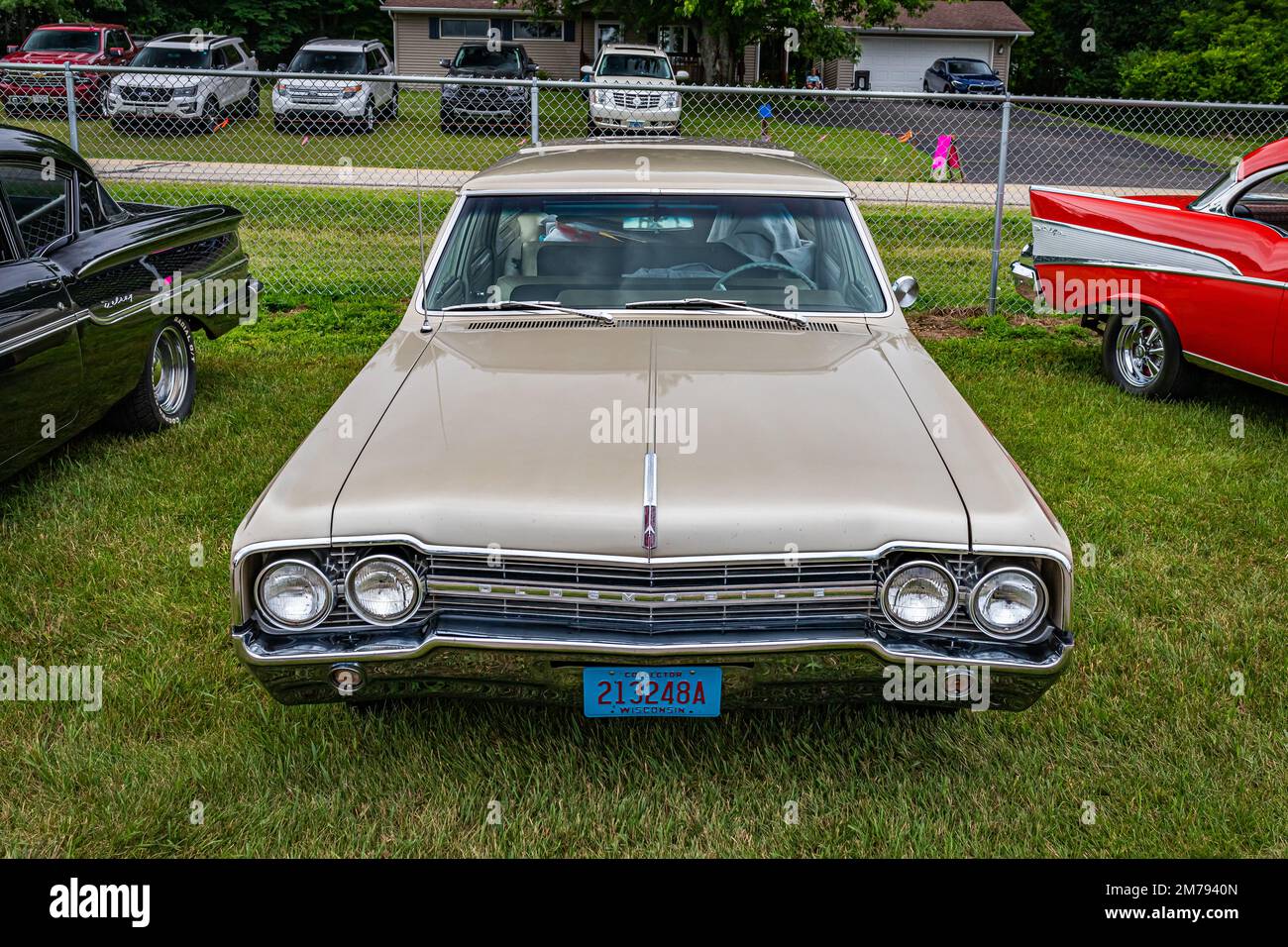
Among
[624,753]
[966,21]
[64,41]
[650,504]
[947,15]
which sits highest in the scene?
[947,15]

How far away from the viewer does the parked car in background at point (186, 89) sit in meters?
12.6

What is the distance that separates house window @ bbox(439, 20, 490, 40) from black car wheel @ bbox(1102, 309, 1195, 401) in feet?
102

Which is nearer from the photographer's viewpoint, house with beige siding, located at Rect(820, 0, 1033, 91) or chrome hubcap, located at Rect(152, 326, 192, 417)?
chrome hubcap, located at Rect(152, 326, 192, 417)

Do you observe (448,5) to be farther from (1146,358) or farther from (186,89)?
(1146,358)

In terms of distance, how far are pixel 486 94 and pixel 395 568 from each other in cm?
1733

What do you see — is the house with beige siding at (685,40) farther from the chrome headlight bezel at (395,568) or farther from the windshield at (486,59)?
the chrome headlight bezel at (395,568)

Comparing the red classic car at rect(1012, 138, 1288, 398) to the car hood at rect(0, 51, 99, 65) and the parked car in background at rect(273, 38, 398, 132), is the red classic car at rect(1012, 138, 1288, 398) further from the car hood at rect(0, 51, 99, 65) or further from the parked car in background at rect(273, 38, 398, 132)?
the car hood at rect(0, 51, 99, 65)

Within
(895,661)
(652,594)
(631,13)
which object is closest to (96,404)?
(652,594)

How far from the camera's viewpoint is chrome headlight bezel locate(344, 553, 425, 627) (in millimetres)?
2924

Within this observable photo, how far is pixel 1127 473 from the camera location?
19.6ft

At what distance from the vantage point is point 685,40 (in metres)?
32.3

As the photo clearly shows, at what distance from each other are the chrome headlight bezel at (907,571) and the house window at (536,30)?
34.5 m

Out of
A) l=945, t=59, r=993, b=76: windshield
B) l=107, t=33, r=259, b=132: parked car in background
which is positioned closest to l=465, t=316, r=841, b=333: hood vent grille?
l=107, t=33, r=259, b=132: parked car in background

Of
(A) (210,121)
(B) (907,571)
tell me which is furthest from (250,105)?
(B) (907,571)
